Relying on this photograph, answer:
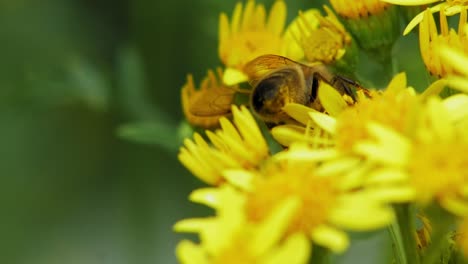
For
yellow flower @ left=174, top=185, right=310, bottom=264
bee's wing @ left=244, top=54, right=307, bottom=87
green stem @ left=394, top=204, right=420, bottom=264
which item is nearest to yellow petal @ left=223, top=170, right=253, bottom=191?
yellow flower @ left=174, top=185, right=310, bottom=264

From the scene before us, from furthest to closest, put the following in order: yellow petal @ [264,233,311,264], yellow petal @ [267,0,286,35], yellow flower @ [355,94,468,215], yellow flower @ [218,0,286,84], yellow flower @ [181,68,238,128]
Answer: yellow petal @ [267,0,286,35] → yellow flower @ [218,0,286,84] → yellow flower @ [181,68,238,128] → yellow flower @ [355,94,468,215] → yellow petal @ [264,233,311,264]

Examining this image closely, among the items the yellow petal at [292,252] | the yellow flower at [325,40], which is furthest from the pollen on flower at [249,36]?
the yellow petal at [292,252]

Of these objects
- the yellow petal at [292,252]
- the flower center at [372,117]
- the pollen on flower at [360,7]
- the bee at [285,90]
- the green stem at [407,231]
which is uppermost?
the pollen on flower at [360,7]

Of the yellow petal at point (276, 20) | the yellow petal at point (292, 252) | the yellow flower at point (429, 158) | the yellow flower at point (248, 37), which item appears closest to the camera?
the yellow petal at point (292, 252)

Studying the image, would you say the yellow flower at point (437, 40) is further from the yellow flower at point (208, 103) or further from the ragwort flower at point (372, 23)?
the yellow flower at point (208, 103)

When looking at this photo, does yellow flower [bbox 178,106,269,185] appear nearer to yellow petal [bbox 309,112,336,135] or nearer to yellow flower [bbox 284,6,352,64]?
yellow petal [bbox 309,112,336,135]

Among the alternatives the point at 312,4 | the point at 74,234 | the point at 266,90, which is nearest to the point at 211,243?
the point at 266,90
